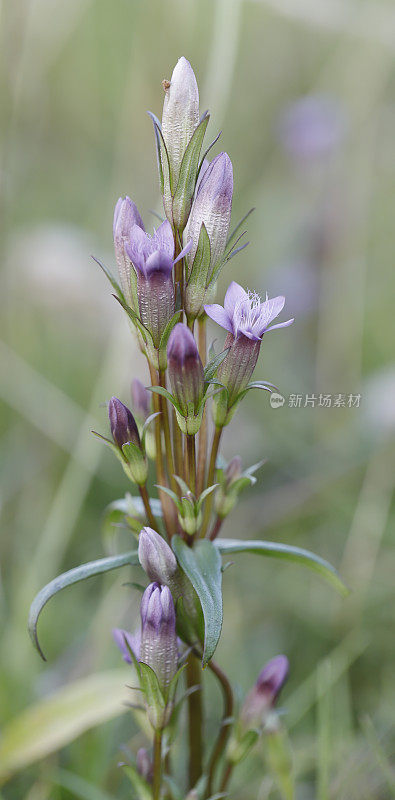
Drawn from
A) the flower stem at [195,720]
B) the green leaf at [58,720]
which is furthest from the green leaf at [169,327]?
the green leaf at [58,720]

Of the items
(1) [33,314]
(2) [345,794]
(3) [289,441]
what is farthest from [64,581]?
(1) [33,314]

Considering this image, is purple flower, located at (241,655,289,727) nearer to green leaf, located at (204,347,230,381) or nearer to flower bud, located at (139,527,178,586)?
flower bud, located at (139,527,178,586)

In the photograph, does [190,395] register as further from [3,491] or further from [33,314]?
[33,314]

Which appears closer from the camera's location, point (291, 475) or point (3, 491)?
point (3, 491)

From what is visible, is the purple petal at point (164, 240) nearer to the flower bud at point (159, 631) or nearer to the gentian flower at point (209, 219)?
the gentian flower at point (209, 219)

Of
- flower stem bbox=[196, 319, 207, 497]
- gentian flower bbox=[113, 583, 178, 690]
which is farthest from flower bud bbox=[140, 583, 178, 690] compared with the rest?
flower stem bbox=[196, 319, 207, 497]

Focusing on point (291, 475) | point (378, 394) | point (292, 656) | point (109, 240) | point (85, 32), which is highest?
point (85, 32)

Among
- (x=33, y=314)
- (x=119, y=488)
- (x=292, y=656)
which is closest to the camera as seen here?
(x=292, y=656)
